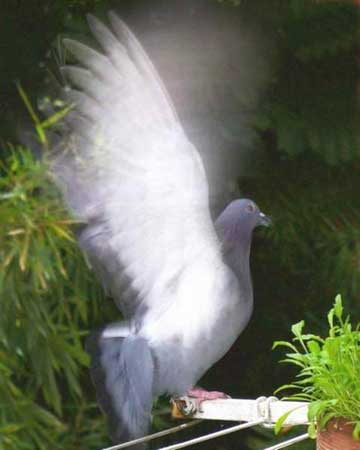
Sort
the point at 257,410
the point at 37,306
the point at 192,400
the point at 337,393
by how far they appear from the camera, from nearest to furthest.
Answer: the point at 337,393, the point at 257,410, the point at 192,400, the point at 37,306

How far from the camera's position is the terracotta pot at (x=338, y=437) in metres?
0.89

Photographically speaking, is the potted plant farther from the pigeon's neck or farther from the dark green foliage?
the dark green foliage

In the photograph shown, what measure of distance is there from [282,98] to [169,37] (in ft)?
0.87

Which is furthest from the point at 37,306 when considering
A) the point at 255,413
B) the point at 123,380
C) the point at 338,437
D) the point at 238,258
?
the point at 338,437

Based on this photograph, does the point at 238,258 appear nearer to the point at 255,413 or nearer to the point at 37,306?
the point at 255,413

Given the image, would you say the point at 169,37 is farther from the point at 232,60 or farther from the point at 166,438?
the point at 166,438

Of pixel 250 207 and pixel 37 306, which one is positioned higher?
pixel 250 207

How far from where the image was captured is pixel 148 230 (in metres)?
1.35

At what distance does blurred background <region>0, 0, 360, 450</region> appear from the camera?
1781 millimetres

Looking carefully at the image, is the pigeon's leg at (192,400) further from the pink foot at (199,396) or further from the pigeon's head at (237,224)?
the pigeon's head at (237,224)

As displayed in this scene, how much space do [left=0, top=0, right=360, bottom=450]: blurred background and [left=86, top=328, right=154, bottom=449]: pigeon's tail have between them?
0.99 feet

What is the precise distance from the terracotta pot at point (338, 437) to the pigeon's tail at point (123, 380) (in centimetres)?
47

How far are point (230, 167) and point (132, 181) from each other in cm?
63

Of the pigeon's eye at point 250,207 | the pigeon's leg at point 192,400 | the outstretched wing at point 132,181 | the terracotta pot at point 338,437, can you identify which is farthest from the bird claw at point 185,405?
the terracotta pot at point 338,437
